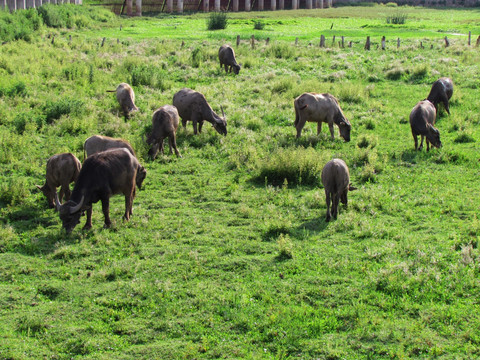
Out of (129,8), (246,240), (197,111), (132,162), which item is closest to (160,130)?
(197,111)

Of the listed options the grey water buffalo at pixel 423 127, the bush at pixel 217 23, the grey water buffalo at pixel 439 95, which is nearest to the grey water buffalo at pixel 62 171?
the grey water buffalo at pixel 423 127

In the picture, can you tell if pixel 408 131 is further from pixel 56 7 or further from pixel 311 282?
pixel 56 7

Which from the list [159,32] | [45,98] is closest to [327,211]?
[45,98]

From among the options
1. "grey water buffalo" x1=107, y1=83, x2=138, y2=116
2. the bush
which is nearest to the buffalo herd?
"grey water buffalo" x1=107, y1=83, x2=138, y2=116

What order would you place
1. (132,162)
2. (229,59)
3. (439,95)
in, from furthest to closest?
(229,59) < (439,95) < (132,162)

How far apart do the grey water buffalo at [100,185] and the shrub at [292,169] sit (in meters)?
4.08

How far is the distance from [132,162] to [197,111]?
6923mm

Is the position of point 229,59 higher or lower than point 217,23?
lower

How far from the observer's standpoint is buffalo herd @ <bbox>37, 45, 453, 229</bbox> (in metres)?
11.0

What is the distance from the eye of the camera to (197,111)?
1830 cm

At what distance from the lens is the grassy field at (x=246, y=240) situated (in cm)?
773

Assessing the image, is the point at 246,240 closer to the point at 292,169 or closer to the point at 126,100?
the point at 292,169

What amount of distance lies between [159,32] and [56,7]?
35.0ft

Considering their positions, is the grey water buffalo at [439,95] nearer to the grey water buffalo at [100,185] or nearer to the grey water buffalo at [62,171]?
the grey water buffalo at [100,185]
